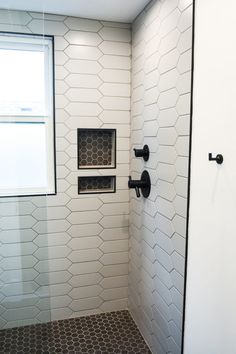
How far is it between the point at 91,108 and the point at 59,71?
0.31m

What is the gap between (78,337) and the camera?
190cm

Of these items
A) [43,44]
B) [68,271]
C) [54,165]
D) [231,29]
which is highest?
[43,44]

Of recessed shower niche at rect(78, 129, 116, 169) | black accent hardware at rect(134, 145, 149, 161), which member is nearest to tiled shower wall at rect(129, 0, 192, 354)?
black accent hardware at rect(134, 145, 149, 161)

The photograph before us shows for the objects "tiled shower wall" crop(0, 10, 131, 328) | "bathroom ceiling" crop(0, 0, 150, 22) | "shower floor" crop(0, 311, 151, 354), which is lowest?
"shower floor" crop(0, 311, 151, 354)

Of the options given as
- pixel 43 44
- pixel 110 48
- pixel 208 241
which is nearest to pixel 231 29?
pixel 208 241

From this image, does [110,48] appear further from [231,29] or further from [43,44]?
[231,29]

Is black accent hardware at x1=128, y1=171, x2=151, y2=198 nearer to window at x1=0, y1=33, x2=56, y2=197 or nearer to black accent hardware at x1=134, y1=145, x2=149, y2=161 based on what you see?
black accent hardware at x1=134, y1=145, x2=149, y2=161

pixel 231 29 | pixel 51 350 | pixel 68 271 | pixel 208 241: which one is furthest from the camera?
pixel 68 271

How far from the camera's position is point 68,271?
206 centimetres

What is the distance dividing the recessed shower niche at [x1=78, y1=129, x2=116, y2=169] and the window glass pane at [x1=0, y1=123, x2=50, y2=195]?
0.26 metres

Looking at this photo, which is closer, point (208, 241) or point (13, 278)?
point (208, 241)

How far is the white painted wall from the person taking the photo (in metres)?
0.96

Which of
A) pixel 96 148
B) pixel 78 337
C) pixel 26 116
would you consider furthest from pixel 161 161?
pixel 78 337

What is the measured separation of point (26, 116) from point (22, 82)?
21 centimetres
